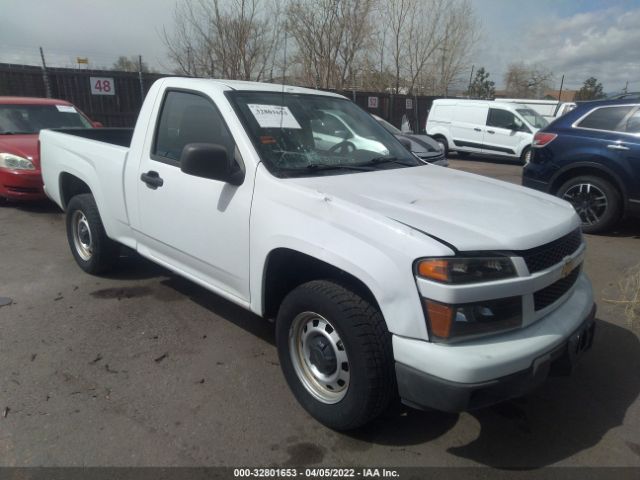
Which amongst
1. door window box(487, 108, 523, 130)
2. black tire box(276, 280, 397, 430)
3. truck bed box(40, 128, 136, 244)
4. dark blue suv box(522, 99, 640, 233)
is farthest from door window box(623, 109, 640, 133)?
door window box(487, 108, 523, 130)

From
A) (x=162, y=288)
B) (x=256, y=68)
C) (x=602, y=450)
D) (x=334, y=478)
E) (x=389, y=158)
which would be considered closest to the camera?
(x=334, y=478)

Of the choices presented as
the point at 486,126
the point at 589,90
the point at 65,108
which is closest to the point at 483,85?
the point at 589,90

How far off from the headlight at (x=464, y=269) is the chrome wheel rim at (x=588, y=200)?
522cm

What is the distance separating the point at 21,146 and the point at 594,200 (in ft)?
26.7

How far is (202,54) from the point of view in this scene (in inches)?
624

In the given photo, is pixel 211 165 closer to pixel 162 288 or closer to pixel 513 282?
pixel 513 282

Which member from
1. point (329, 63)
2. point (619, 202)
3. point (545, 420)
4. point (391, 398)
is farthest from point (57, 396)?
point (329, 63)

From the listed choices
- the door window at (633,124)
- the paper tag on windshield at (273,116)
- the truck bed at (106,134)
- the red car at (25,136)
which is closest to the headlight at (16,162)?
the red car at (25,136)

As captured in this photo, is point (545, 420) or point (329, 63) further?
point (329, 63)

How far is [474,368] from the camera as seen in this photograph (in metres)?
2.07

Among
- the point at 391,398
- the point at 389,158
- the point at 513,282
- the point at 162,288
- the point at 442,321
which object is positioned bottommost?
the point at 162,288

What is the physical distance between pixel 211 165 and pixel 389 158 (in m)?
1.41

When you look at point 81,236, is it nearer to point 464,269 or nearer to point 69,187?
point 69,187

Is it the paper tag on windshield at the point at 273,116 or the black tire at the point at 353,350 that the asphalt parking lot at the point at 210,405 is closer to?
the black tire at the point at 353,350
